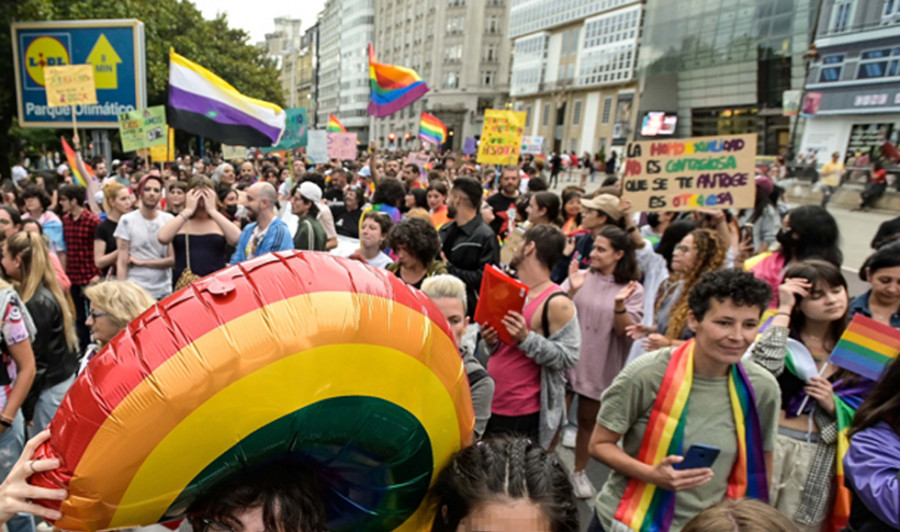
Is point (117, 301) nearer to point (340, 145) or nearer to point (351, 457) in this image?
point (351, 457)

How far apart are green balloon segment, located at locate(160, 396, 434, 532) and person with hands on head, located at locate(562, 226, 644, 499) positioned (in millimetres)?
2830

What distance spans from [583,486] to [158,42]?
22563 mm

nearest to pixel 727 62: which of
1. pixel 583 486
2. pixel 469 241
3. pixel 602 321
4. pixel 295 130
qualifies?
pixel 295 130

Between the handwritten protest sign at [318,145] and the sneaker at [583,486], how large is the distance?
10.6 metres

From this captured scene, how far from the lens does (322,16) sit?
120438mm

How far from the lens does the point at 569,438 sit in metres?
4.83

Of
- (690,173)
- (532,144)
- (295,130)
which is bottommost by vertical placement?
(690,173)

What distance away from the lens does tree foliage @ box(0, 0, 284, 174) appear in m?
13.9

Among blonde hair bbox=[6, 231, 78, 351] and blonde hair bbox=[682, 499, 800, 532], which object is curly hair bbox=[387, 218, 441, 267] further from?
blonde hair bbox=[682, 499, 800, 532]

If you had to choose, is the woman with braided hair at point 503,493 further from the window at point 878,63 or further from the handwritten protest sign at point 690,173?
the window at point 878,63

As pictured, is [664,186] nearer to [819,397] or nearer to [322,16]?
[819,397]

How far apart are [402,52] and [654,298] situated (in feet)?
292

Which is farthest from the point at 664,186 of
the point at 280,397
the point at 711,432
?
the point at 280,397

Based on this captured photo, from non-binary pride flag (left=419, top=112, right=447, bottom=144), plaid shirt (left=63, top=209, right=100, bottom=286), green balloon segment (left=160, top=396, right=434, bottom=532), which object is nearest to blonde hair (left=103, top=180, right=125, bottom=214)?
plaid shirt (left=63, top=209, right=100, bottom=286)
